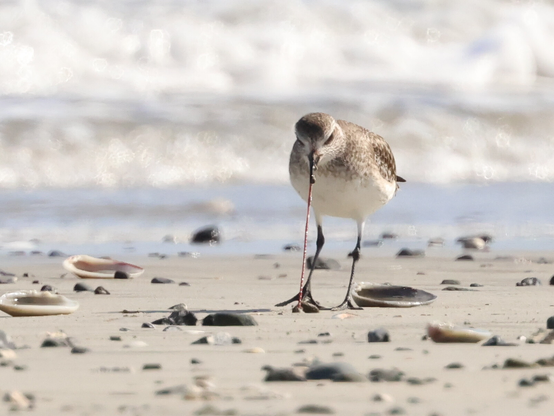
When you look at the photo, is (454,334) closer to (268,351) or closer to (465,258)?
(268,351)

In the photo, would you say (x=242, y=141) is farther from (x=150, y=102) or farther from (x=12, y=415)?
(x=12, y=415)

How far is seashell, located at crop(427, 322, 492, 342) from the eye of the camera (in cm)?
424

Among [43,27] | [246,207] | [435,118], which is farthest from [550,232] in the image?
[43,27]

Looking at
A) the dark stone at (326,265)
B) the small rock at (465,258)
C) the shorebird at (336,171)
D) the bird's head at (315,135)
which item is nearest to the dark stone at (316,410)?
the shorebird at (336,171)

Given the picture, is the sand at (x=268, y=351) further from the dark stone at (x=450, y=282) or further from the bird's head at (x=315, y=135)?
the bird's head at (x=315, y=135)

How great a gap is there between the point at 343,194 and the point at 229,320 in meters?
1.70

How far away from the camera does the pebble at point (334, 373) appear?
129 inches

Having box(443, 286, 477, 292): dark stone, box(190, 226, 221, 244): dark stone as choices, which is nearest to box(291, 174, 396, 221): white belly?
box(443, 286, 477, 292): dark stone

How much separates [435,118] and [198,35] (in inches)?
302

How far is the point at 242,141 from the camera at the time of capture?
18781mm

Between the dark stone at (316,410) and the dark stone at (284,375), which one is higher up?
the dark stone at (284,375)

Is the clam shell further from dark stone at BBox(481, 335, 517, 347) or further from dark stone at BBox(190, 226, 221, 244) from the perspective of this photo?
dark stone at BBox(190, 226, 221, 244)

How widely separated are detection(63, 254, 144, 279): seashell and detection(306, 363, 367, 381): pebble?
428 cm

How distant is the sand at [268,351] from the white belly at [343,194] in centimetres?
58
